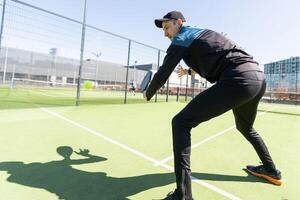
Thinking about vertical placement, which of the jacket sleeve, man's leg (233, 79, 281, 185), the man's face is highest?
the man's face

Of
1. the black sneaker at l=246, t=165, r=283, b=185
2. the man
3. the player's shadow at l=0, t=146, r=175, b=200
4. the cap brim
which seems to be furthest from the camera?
the black sneaker at l=246, t=165, r=283, b=185

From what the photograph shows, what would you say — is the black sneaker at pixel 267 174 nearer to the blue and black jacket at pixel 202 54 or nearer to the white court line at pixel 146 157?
the white court line at pixel 146 157

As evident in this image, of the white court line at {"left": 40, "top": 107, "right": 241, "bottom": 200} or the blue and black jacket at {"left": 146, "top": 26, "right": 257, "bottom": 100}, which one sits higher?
the blue and black jacket at {"left": 146, "top": 26, "right": 257, "bottom": 100}

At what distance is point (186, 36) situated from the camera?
7.31 feet

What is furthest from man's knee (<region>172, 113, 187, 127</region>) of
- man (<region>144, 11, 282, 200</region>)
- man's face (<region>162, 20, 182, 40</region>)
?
man's face (<region>162, 20, 182, 40</region>)

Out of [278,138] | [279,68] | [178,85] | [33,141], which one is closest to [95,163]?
[33,141]

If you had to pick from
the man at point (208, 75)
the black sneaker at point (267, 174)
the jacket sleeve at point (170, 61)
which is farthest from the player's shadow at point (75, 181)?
the jacket sleeve at point (170, 61)

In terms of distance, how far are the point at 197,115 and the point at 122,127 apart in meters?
3.65

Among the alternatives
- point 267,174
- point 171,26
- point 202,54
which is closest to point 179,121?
point 202,54

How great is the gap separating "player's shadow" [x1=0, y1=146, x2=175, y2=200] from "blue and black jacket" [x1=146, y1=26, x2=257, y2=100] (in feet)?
3.55

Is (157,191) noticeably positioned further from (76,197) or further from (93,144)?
(93,144)

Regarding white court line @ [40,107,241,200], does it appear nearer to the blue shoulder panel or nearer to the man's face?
the blue shoulder panel

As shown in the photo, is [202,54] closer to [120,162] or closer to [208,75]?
[208,75]

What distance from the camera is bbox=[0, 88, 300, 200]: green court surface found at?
2512 mm
